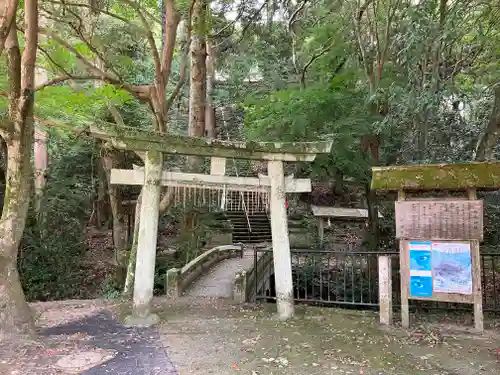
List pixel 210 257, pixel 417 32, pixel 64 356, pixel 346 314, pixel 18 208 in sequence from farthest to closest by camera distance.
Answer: pixel 210 257, pixel 346 314, pixel 417 32, pixel 18 208, pixel 64 356

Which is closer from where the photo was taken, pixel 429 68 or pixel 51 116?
pixel 429 68

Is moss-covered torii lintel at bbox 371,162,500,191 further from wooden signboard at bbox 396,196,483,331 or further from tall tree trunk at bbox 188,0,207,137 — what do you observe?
tall tree trunk at bbox 188,0,207,137

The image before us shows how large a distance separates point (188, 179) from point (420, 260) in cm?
445

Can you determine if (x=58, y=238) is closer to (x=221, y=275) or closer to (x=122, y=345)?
(x=221, y=275)

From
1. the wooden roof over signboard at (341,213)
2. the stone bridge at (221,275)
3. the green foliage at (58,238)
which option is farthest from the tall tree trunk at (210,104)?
the wooden roof over signboard at (341,213)

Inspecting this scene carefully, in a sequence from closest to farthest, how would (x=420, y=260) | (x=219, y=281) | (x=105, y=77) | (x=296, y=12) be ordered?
1. (x=420, y=260)
2. (x=105, y=77)
3. (x=296, y=12)
4. (x=219, y=281)

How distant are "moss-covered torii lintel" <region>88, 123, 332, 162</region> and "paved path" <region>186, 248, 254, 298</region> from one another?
4314 millimetres

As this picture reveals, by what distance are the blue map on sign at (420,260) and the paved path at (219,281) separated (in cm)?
494

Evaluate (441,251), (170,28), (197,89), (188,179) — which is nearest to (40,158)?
(197,89)

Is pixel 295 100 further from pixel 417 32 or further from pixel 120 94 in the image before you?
pixel 120 94

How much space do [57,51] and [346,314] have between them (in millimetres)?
8857

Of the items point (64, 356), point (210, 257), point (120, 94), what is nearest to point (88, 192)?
point (210, 257)

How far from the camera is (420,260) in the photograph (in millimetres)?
6723

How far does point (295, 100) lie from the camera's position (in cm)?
999
